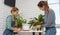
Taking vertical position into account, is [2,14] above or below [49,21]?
above

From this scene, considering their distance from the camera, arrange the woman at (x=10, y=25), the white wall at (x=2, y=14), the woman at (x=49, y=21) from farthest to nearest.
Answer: the white wall at (x=2, y=14) → the woman at (x=10, y=25) → the woman at (x=49, y=21)

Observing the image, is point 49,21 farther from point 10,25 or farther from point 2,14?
point 2,14

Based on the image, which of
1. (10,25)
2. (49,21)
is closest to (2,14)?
(10,25)

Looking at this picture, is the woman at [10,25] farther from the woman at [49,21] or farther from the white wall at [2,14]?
the woman at [49,21]

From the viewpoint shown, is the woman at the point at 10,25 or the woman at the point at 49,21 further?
the woman at the point at 10,25

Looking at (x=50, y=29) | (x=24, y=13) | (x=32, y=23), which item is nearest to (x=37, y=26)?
(x=32, y=23)

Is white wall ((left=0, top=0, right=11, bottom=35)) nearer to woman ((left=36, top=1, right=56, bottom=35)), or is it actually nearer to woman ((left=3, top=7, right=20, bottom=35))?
woman ((left=3, top=7, right=20, bottom=35))

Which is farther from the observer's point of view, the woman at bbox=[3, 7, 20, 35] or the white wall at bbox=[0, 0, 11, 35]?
the white wall at bbox=[0, 0, 11, 35]

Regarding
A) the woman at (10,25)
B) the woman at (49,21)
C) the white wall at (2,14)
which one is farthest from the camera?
the white wall at (2,14)

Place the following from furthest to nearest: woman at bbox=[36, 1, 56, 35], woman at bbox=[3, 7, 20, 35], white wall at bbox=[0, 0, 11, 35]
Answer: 1. white wall at bbox=[0, 0, 11, 35]
2. woman at bbox=[3, 7, 20, 35]
3. woman at bbox=[36, 1, 56, 35]

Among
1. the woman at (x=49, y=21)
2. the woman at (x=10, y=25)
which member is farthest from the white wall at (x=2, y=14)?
the woman at (x=49, y=21)

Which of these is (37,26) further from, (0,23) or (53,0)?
(53,0)

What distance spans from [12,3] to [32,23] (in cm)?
107

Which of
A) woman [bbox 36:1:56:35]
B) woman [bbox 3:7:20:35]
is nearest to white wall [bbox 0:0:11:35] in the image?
woman [bbox 3:7:20:35]
